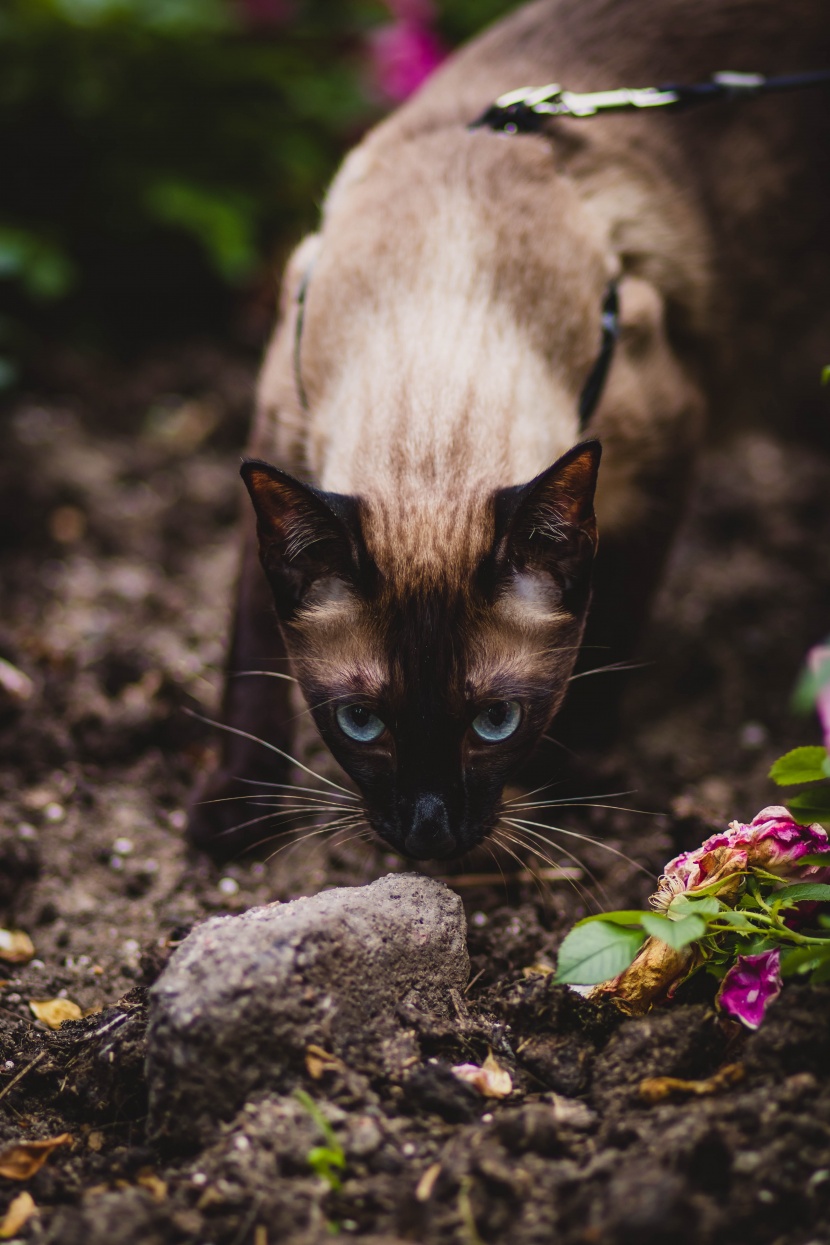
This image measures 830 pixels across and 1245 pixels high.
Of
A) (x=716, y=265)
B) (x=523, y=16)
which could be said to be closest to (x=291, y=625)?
→ (x=716, y=265)

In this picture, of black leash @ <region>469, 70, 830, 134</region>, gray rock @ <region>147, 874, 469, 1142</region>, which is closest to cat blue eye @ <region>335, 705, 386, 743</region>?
gray rock @ <region>147, 874, 469, 1142</region>

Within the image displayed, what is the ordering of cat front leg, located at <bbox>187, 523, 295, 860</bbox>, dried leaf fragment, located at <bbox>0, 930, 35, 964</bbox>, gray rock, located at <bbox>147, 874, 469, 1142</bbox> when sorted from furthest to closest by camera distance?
cat front leg, located at <bbox>187, 523, 295, 860</bbox> < dried leaf fragment, located at <bbox>0, 930, 35, 964</bbox> < gray rock, located at <bbox>147, 874, 469, 1142</bbox>

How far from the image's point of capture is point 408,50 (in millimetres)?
4617

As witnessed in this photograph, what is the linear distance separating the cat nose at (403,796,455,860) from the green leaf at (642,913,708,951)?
43 cm

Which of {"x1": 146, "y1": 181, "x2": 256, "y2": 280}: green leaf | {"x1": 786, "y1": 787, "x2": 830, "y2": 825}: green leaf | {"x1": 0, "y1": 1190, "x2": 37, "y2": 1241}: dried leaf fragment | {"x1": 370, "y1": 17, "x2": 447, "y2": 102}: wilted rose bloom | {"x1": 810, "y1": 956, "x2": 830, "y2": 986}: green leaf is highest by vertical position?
{"x1": 370, "y1": 17, "x2": 447, "y2": 102}: wilted rose bloom

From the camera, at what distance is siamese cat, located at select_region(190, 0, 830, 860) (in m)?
1.95

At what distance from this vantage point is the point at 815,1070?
1.56 m

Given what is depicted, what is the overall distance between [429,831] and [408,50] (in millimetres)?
3926

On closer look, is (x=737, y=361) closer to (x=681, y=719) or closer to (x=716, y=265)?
(x=716, y=265)

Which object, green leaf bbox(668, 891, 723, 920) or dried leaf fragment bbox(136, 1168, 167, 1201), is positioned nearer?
dried leaf fragment bbox(136, 1168, 167, 1201)

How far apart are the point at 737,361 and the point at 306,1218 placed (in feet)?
8.88

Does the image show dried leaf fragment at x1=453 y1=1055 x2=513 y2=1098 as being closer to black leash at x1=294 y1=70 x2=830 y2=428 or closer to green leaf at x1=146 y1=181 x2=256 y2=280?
black leash at x1=294 y1=70 x2=830 y2=428

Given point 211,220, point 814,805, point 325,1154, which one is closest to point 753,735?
point 814,805

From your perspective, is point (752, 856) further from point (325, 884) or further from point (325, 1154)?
point (325, 884)
